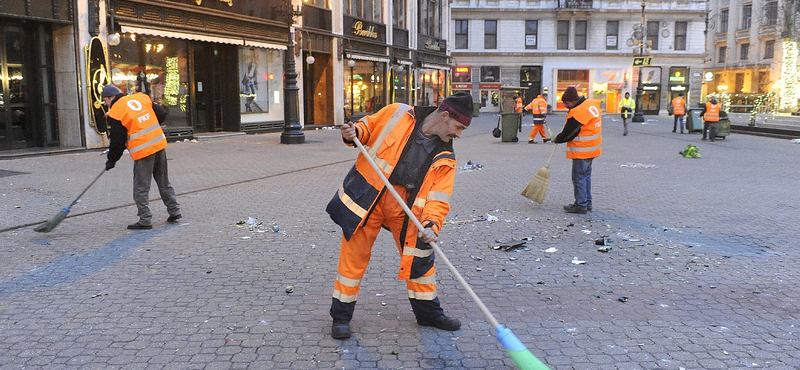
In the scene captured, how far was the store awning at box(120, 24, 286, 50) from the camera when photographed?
15.7m

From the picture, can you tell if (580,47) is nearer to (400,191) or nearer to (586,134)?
(586,134)

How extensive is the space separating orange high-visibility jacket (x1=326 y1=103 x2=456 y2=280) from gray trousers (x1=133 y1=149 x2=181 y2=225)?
3.85 meters

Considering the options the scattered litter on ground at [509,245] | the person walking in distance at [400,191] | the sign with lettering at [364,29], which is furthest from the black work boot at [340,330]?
the sign with lettering at [364,29]

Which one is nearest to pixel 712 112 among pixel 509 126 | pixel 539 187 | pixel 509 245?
pixel 509 126

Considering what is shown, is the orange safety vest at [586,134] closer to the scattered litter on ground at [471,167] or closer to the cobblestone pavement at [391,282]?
the cobblestone pavement at [391,282]

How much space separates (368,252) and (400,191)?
442 millimetres

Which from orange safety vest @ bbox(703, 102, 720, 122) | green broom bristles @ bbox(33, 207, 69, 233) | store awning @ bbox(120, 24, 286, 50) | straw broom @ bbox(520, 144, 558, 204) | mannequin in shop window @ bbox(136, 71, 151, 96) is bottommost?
green broom bristles @ bbox(33, 207, 69, 233)

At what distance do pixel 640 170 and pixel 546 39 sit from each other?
3907 centimetres

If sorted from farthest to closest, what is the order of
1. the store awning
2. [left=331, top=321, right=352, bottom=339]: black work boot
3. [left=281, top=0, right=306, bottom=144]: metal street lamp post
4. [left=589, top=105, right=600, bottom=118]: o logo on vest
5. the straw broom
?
[left=281, top=0, right=306, bottom=144]: metal street lamp post → the store awning → the straw broom → [left=589, top=105, right=600, bottom=118]: o logo on vest → [left=331, top=321, right=352, bottom=339]: black work boot

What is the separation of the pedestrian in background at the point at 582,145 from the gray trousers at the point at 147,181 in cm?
487

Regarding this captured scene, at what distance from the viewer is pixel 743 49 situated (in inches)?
2339

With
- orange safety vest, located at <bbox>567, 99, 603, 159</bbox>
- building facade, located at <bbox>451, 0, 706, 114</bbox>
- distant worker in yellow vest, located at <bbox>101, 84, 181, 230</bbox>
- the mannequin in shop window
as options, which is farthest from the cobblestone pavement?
building facade, located at <bbox>451, 0, 706, 114</bbox>

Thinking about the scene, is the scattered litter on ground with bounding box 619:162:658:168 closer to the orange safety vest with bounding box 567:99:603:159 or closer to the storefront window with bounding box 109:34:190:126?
the orange safety vest with bounding box 567:99:603:159

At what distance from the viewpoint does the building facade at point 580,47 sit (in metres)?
49.1
